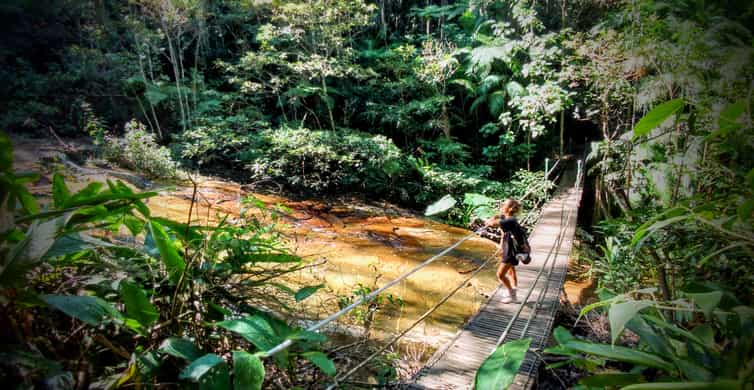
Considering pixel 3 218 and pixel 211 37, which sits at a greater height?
pixel 211 37

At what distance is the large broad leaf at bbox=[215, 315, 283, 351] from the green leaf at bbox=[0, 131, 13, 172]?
352 mm

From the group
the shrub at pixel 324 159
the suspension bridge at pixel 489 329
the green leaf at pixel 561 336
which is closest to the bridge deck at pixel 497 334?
the suspension bridge at pixel 489 329

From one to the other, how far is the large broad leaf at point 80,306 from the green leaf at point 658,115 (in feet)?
2.58

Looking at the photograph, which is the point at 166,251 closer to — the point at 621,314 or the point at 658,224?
the point at 621,314

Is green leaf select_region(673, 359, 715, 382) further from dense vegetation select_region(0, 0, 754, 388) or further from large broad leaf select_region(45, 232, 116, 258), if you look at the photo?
large broad leaf select_region(45, 232, 116, 258)

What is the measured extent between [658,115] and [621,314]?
278 millimetres

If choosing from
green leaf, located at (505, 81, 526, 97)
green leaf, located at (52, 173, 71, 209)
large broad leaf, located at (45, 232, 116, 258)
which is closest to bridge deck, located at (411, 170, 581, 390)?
large broad leaf, located at (45, 232, 116, 258)

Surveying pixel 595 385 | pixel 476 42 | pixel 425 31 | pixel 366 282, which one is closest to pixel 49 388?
pixel 595 385

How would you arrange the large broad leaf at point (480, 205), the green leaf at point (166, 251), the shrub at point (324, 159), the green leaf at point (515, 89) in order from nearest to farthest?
the green leaf at point (166, 251)
the large broad leaf at point (480, 205)
the shrub at point (324, 159)
the green leaf at point (515, 89)

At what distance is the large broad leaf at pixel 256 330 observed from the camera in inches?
24.5

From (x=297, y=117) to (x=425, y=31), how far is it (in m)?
4.07

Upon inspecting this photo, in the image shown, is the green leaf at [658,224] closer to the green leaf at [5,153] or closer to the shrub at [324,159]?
the green leaf at [5,153]

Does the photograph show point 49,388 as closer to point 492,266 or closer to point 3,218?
point 3,218

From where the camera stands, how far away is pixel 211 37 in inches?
374
